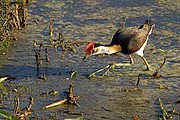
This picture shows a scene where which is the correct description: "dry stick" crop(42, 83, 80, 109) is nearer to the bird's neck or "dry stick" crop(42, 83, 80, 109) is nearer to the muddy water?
the muddy water

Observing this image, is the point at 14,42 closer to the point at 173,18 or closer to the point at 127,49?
the point at 127,49

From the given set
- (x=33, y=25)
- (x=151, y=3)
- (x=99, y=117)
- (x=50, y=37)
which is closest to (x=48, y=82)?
(x=99, y=117)

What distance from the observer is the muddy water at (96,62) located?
5.33 metres

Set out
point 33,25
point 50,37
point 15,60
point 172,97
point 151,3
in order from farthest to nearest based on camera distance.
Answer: point 151,3 → point 33,25 → point 50,37 → point 15,60 → point 172,97

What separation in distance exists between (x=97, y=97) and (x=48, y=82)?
84 cm

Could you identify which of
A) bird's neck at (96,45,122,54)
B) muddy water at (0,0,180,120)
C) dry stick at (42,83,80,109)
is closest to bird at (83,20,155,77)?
bird's neck at (96,45,122,54)

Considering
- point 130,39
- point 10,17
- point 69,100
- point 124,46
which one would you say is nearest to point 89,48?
point 124,46

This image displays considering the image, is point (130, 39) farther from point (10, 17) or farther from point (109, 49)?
point (10, 17)

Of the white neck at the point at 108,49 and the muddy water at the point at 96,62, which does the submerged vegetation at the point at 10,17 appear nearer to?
the muddy water at the point at 96,62

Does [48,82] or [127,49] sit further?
[127,49]

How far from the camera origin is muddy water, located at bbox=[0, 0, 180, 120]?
533 centimetres

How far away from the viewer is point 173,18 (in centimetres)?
902

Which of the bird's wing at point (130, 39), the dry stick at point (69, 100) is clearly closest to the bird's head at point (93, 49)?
the bird's wing at point (130, 39)

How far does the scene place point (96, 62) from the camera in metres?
6.94
